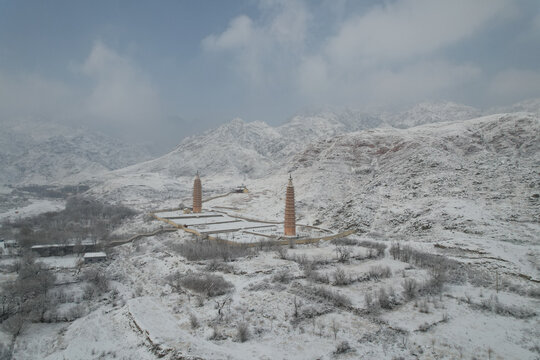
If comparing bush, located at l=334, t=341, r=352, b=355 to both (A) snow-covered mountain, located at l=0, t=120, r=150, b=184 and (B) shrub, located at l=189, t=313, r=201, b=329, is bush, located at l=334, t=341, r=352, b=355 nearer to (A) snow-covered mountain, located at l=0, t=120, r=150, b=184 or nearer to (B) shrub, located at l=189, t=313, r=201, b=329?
(B) shrub, located at l=189, t=313, r=201, b=329

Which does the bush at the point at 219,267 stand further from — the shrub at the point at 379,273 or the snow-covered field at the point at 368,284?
the shrub at the point at 379,273

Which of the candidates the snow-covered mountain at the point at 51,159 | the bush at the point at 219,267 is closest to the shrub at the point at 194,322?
the bush at the point at 219,267

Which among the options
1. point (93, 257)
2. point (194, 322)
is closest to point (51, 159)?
point (93, 257)

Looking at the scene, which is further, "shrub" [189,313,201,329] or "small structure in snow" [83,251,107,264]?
"small structure in snow" [83,251,107,264]

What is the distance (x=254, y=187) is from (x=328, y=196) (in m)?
22.4

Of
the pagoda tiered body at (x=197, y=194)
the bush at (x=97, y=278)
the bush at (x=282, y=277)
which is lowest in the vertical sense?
the bush at (x=97, y=278)

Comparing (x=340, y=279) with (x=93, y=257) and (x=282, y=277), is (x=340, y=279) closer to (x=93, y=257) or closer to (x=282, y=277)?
(x=282, y=277)

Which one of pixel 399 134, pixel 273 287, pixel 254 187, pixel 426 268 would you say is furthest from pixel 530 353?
pixel 254 187

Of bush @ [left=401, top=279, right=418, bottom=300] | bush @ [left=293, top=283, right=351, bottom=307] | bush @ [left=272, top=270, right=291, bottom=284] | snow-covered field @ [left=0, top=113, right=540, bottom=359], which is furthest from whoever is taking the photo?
bush @ [left=272, top=270, right=291, bottom=284]

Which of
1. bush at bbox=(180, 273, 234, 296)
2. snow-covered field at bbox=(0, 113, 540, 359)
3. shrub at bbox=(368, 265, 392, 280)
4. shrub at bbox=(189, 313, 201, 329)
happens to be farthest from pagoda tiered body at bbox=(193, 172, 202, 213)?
shrub at bbox=(189, 313, 201, 329)

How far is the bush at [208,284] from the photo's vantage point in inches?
654

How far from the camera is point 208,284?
56.7ft

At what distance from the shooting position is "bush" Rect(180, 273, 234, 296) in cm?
1662

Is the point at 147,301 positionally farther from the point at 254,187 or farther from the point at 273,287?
the point at 254,187
